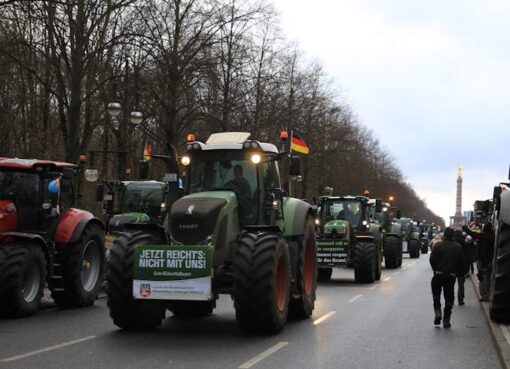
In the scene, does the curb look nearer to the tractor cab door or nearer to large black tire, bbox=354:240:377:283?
the tractor cab door

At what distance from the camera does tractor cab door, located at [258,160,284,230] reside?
11359 millimetres

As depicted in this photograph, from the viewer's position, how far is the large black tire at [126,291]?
9.98 m

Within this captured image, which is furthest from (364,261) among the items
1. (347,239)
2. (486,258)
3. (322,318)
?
(322,318)

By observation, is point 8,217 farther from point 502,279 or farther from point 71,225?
point 502,279

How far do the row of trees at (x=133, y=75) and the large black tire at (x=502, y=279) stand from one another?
972cm

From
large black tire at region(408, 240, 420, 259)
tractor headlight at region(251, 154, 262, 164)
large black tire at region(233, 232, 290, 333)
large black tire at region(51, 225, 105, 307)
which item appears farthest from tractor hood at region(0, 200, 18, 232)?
large black tire at region(408, 240, 420, 259)

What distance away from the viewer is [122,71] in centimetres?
2906

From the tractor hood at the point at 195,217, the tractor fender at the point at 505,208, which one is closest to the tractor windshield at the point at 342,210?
the tractor fender at the point at 505,208

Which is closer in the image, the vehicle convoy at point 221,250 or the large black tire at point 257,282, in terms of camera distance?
the large black tire at point 257,282

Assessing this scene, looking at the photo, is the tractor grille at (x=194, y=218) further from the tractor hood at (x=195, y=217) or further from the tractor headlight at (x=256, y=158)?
the tractor headlight at (x=256, y=158)

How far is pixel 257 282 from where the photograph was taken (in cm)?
964

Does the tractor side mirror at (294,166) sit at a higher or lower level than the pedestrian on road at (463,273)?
higher

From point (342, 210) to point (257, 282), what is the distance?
50.6 ft

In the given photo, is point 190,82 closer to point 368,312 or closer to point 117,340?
point 368,312
